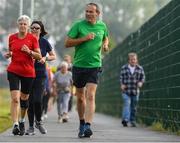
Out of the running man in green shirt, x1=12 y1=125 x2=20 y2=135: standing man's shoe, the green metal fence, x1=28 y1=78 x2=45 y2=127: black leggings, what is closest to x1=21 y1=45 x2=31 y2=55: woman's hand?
the running man in green shirt

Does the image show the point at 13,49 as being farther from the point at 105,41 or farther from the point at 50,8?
the point at 50,8

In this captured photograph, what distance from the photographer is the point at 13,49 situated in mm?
12203

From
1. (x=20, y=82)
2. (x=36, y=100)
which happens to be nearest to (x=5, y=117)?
(x=36, y=100)

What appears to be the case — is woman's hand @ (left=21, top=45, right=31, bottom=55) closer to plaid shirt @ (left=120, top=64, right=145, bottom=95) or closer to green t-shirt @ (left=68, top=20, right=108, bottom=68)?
green t-shirt @ (left=68, top=20, right=108, bottom=68)

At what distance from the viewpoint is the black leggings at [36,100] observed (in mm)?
12859

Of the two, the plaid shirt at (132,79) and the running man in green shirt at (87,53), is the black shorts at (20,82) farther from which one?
the plaid shirt at (132,79)

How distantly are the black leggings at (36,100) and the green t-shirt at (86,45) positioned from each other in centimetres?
106

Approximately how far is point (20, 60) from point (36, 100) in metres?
0.99

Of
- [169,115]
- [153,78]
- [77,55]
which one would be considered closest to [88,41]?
[77,55]

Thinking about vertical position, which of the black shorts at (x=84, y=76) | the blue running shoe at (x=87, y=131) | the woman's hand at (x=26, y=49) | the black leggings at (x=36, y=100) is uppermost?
the woman's hand at (x=26, y=49)

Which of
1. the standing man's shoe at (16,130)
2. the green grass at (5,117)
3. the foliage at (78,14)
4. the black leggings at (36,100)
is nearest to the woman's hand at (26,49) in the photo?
the black leggings at (36,100)

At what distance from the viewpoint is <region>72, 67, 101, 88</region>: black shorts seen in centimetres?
1204

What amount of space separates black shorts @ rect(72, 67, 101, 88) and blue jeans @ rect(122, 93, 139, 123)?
232 inches

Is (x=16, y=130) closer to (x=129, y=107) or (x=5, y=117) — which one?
(x=129, y=107)
